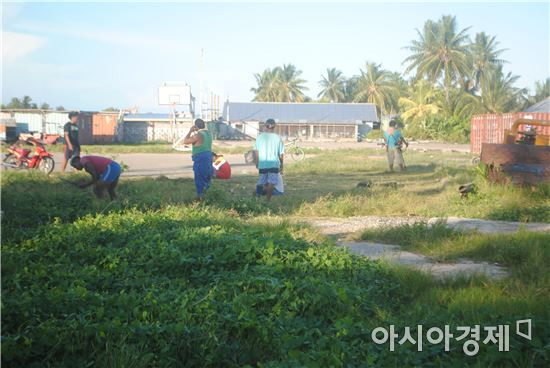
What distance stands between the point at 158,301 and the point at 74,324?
0.68 metres

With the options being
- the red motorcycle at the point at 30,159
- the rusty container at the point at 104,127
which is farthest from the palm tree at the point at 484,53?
the red motorcycle at the point at 30,159

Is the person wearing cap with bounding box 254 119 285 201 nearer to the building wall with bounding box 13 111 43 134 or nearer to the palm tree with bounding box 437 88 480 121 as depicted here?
the building wall with bounding box 13 111 43 134

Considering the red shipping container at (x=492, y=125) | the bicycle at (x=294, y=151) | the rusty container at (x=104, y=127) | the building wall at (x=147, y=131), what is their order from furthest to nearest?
the building wall at (x=147, y=131)
the rusty container at (x=104, y=127)
the bicycle at (x=294, y=151)
the red shipping container at (x=492, y=125)

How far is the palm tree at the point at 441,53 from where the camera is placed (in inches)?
2323

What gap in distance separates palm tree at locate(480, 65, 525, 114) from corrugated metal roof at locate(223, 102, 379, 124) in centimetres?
1367

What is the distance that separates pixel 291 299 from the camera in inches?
171

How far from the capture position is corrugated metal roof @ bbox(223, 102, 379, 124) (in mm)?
62438

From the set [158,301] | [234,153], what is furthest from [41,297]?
[234,153]

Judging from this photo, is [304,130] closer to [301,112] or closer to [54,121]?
[301,112]

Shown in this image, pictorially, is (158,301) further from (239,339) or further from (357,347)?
(357,347)

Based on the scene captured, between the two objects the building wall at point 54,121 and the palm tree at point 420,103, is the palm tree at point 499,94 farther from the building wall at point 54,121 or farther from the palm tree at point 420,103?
the building wall at point 54,121

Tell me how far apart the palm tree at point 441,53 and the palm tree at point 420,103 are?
1.50 m

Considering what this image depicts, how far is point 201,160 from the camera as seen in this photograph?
35.7 feet

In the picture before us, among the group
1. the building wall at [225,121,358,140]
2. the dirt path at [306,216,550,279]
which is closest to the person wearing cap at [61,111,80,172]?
the dirt path at [306,216,550,279]
